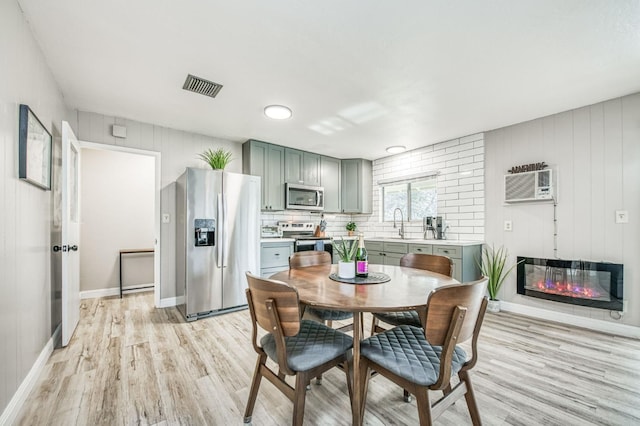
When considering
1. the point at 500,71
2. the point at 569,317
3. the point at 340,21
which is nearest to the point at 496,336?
the point at 569,317

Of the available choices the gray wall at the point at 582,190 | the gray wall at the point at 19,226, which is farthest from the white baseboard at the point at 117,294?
the gray wall at the point at 582,190

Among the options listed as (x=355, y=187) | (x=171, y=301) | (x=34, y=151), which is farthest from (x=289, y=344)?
(x=355, y=187)

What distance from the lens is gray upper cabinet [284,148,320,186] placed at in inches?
177

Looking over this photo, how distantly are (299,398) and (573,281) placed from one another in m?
3.30

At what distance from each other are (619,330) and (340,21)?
3776mm

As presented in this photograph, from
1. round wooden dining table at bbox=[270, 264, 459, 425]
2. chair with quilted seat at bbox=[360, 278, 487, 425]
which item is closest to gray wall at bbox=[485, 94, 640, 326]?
round wooden dining table at bbox=[270, 264, 459, 425]

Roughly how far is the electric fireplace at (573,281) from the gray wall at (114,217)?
17.8ft

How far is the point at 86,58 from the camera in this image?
7.10ft

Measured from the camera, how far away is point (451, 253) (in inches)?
140

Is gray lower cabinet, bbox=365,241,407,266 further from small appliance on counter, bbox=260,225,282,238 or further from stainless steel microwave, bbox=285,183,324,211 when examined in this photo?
small appliance on counter, bbox=260,225,282,238

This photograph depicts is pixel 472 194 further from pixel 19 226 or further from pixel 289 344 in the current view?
pixel 19 226

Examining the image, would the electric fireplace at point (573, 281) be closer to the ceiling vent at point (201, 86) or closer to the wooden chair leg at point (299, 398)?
the wooden chair leg at point (299, 398)

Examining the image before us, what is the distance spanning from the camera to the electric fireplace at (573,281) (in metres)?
2.78

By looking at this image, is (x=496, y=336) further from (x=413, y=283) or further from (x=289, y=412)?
(x=289, y=412)
